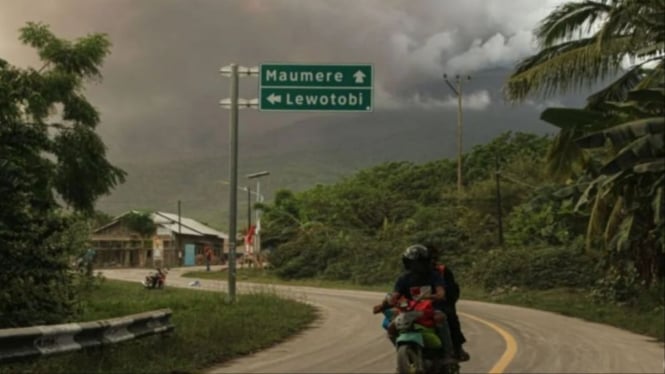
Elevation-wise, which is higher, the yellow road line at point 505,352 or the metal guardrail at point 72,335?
the metal guardrail at point 72,335

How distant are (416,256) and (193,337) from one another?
6.80m

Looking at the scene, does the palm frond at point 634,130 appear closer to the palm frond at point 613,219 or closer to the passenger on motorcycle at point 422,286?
the palm frond at point 613,219

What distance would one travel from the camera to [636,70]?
1906 cm

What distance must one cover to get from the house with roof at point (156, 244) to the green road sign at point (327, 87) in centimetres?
4914

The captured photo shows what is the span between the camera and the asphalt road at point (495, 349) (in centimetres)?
1134

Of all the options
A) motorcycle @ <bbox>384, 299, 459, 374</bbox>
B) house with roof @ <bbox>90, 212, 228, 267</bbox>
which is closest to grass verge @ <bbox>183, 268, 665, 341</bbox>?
motorcycle @ <bbox>384, 299, 459, 374</bbox>

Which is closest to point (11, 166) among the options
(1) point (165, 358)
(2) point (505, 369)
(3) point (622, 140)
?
(1) point (165, 358)

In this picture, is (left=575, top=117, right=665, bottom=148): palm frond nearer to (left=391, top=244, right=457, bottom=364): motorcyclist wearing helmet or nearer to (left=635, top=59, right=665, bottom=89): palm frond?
(left=635, top=59, right=665, bottom=89): palm frond

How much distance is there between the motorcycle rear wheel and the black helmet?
845 mm

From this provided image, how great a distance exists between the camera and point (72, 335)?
31.5 ft

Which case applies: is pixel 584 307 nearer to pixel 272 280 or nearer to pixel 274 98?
pixel 274 98

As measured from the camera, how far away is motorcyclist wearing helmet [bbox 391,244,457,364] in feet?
25.6

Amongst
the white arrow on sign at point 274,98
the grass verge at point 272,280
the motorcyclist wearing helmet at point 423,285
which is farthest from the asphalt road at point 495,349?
the grass verge at point 272,280

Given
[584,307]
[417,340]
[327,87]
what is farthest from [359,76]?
[417,340]
